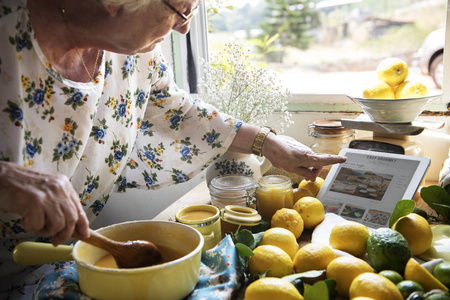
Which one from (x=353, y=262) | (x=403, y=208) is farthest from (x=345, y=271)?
(x=403, y=208)

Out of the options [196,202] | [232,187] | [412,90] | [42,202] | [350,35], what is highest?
[350,35]

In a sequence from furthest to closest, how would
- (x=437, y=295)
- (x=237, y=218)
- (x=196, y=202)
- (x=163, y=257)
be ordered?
(x=196, y=202) → (x=237, y=218) → (x=163, y=257) → (x=437, y=295)

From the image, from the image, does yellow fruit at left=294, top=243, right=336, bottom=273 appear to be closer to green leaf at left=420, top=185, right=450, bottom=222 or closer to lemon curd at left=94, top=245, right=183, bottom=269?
lemon curd at left=94, top=245, right=183, bottom=269

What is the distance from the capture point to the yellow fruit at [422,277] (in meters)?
0.65

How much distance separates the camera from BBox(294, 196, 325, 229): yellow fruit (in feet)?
3.23

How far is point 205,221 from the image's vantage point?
88 centimetres

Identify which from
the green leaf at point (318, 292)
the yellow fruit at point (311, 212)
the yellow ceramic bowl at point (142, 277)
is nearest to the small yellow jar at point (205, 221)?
the yellow ceramic bowl at point (142, 277)

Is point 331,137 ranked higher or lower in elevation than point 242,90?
lower

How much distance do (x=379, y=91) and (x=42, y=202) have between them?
3.03ft

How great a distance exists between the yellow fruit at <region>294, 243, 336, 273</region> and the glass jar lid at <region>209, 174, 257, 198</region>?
0.93 ft

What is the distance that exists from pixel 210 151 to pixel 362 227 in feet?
1.67

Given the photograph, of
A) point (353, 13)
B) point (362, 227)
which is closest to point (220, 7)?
point (362, 227)

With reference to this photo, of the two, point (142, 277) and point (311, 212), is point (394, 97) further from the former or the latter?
point (142, 277)

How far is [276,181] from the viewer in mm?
1065
